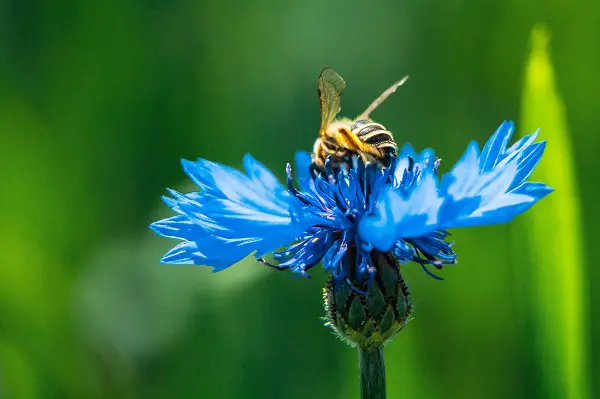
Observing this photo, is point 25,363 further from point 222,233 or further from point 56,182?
point 222,233

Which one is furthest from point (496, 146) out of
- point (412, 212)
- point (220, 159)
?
point (220, 159)

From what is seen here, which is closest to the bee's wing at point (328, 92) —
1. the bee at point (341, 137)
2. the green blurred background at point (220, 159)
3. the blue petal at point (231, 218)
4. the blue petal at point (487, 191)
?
the bee at point (341, 137)

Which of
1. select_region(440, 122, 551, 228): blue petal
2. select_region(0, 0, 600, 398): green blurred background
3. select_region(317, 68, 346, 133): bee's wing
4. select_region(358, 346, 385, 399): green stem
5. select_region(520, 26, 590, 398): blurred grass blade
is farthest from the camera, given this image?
select_region(0, 0, 600, 398): green blurred background

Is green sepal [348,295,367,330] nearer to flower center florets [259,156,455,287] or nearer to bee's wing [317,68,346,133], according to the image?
flower center florets [259,156,455,287]

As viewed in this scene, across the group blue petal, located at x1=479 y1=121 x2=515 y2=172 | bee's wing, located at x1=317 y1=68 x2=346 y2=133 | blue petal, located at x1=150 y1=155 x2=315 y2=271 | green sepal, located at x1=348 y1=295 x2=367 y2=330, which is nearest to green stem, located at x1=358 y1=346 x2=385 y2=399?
green sepal, located at x1=348 y1=295 x2=367 y2=330

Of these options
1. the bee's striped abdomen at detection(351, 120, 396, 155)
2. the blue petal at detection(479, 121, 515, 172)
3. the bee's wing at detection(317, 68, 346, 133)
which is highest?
the bee's wing at detection(317, 68, 346, 133)
